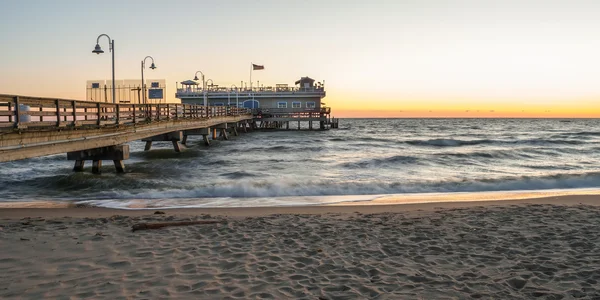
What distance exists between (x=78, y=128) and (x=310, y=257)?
10289 mm

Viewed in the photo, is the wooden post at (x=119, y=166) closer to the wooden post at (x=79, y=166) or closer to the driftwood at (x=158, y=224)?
the wooden post at (x=79, y=166)

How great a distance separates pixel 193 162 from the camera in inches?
876

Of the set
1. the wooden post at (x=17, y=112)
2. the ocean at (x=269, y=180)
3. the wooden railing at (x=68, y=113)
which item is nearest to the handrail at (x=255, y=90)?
the wooden railing at (x=68, y=113)

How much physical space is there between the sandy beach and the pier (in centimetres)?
270

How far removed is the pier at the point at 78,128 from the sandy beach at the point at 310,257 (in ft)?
8.87

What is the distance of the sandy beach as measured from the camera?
4500mm

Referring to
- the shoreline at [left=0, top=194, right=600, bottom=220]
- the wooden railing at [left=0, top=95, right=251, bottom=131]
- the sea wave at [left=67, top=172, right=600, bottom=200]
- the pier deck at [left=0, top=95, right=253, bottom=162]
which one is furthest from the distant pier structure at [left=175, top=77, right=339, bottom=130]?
the shoreline at [left=0, top=194, right=600, bottom=220]

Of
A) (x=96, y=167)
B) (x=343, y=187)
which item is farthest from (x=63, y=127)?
(x=343, y=187)

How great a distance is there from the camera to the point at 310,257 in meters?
5.61

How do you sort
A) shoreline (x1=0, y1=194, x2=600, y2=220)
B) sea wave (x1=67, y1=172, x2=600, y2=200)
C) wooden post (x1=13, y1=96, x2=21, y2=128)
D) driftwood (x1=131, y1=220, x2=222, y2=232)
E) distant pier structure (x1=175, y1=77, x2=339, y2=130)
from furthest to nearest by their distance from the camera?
distant pier structure (x1=175, y1=77, x2=339, y2=130)
sea wave (x1=67, y1=172, x2=600, y2=200)
wooden post (x1=13, y1=96, x2=21, y2=128)
shoreline (x1=0, y1=194, x2=600, y2=220)
driftwood (x1=131, y1=220, x2=222, y2=232)

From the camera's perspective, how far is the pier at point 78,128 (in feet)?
33.3

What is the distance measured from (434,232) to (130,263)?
4.36 metres

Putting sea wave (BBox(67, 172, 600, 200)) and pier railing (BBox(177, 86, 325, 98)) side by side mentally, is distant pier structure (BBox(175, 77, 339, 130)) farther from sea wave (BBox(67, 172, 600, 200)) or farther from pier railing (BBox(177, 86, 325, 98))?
sea wave (BBox(67, 172, 600, 200))

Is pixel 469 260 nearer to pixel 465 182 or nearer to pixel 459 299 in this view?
pixel 459 299
